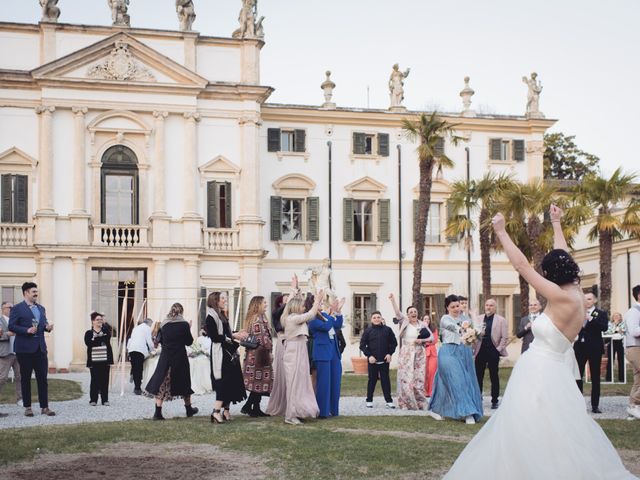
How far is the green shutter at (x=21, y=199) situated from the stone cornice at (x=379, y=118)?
31.0 ft

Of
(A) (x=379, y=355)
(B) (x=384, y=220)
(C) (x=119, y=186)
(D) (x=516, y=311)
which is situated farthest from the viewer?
(D) (x=516, y=311)

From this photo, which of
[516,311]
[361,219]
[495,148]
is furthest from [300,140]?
[516,311]

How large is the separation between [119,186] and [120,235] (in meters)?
1.85

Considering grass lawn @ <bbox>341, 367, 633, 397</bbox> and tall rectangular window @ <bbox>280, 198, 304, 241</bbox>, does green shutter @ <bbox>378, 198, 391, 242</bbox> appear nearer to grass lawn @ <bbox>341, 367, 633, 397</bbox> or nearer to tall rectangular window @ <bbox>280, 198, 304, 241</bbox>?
tall rectangular window @ <bbox>280, 198, 304, 241</bbox>

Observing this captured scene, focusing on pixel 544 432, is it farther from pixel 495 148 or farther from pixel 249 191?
pixel 495 148

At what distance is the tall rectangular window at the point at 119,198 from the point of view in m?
38.6

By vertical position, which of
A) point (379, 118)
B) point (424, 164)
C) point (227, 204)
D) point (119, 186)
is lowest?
point (227, 204)

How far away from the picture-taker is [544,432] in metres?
7.57

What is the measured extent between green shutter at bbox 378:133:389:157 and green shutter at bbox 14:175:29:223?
45.4 feet

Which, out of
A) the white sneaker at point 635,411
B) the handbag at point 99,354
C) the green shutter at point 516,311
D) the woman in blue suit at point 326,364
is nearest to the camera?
the white sneaker at point 635,411

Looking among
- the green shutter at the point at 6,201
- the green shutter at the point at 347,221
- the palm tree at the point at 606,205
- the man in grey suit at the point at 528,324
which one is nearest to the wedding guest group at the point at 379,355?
the man in grey suit at the point at 528,324

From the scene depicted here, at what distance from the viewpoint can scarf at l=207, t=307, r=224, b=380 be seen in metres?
15.8

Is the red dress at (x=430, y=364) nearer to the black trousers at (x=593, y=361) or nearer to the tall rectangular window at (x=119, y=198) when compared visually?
the black trousers at (x=593, y=361)

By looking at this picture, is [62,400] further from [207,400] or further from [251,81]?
[251,81]
